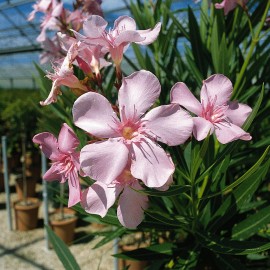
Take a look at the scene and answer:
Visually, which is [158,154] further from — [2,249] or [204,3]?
[2,249]

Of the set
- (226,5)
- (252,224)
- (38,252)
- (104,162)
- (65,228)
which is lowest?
(38,252)

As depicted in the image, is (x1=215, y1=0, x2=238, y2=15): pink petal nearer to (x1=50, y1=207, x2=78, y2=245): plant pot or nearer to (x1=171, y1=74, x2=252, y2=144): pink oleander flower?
(x1=171, y1=74, x2=252, y2=144): pink oleander flower

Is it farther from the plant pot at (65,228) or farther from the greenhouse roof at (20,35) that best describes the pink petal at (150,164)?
the greenhouse roof at (20,35)

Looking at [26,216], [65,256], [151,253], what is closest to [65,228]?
[26,216]

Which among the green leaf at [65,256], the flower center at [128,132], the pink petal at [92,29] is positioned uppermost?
the pink petal at [92,29]

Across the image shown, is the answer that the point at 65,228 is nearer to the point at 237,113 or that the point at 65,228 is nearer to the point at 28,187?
Result: the point at 28,187

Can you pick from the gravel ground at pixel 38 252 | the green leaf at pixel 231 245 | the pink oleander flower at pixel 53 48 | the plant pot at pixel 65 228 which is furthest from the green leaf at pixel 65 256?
the plant pot at pixel 65 228

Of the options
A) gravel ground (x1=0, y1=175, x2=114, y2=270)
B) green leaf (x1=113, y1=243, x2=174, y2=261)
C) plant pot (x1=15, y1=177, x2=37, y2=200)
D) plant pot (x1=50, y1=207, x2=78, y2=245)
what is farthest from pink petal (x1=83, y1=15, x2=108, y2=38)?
plant pot (x1=15, y1=177, x2=37, y2=200)

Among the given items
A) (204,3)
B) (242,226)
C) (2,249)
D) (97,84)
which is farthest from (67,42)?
(2,249)
